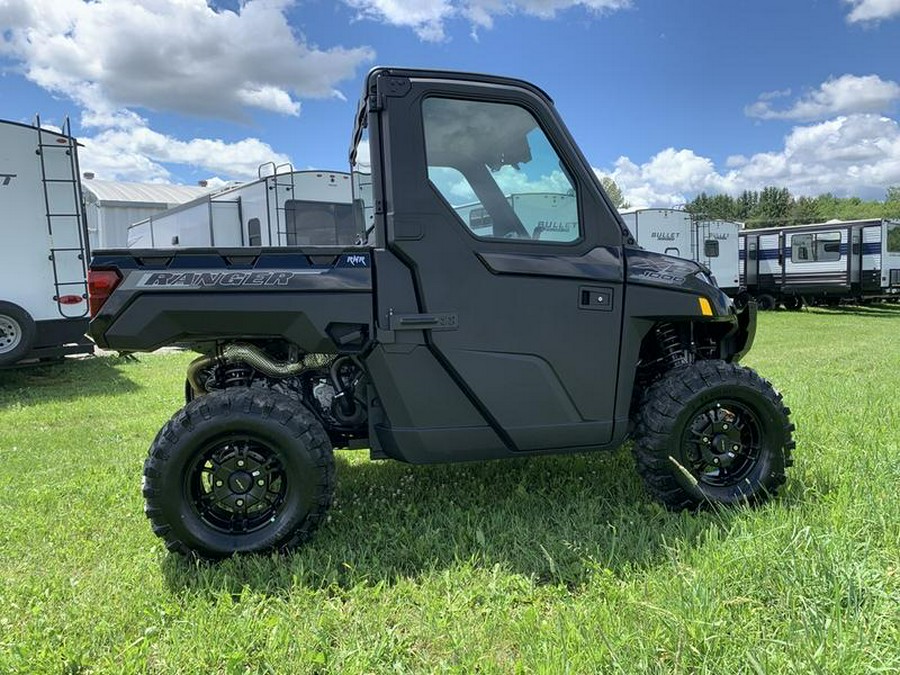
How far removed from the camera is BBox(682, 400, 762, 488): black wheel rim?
10.8 ft

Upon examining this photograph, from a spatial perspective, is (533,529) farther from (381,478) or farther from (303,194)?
(303,194)

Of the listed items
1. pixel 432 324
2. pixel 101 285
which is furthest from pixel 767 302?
pixel 101 285

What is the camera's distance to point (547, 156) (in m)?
3.13

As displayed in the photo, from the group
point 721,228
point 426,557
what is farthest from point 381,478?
point 721,228

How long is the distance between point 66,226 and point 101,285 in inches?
258

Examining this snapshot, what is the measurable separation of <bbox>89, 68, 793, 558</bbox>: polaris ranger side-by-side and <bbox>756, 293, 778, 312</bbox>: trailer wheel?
68.7ft

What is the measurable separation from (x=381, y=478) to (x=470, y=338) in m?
1.51

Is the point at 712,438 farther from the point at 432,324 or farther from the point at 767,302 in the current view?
the point at 767,302

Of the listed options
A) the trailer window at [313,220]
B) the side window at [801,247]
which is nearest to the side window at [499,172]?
the trailer window at [313,220]

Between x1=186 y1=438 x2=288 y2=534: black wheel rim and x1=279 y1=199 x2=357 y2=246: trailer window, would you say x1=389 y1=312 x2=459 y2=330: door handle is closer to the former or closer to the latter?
x1=186 y1=438 x2=288 y2=534: black wheel rim

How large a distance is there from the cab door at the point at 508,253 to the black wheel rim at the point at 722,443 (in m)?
0.50

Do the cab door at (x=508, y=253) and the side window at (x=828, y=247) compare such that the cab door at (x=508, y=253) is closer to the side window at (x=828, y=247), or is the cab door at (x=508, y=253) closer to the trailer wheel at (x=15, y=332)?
the trailer wheel at (x=15, y=332)

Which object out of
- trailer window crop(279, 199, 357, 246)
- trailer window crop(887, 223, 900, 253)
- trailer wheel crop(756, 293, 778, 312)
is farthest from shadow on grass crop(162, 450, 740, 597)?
trailer wheel crop(756, 293, 778, 312)

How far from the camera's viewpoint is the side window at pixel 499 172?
300 centimetres
